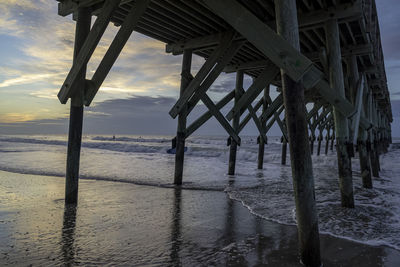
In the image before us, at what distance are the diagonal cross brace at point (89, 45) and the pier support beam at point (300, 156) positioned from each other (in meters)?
2.71

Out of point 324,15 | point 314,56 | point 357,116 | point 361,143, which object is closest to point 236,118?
point 314,56

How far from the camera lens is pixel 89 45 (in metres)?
3.94

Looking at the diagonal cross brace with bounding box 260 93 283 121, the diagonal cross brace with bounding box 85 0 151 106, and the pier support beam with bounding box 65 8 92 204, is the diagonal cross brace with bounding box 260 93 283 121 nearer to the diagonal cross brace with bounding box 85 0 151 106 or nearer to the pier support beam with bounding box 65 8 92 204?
the diagonal cross brace with bounding box 85 0 151 106

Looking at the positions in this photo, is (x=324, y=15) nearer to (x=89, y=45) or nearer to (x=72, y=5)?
(x=89, y=45)

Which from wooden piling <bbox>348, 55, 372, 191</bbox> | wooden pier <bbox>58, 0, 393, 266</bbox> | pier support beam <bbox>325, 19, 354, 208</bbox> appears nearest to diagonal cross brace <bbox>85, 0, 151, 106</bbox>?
wooden pier <bbox>58, 0, 393, 266</bbox>

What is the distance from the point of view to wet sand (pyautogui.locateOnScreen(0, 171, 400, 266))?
2.55m

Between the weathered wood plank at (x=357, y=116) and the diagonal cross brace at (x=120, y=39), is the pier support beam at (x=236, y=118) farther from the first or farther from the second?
the diagonal cross brace at (x=120, y=39)

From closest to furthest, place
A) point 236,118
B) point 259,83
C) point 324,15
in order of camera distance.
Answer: point 324,15
point 259,83
point 236,118

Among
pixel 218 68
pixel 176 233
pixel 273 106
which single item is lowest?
pixel 176 233

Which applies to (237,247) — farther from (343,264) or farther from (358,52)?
(358,52)

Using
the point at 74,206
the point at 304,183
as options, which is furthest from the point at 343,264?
the point at 74,206

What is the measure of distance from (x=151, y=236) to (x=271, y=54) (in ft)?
8.07

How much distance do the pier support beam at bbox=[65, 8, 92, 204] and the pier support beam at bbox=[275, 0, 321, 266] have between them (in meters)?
3.39

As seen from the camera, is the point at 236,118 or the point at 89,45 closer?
the point at 89,45
